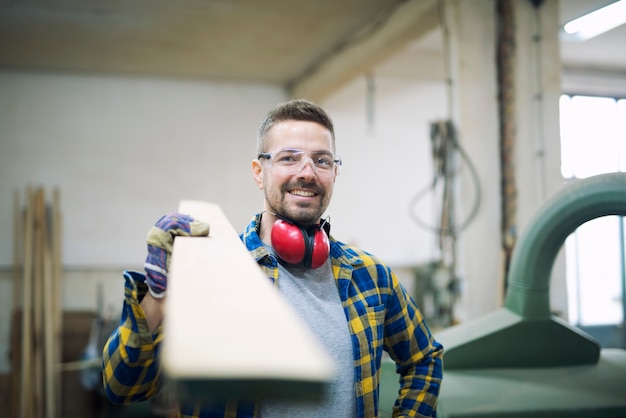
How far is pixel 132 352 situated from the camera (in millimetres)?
1214

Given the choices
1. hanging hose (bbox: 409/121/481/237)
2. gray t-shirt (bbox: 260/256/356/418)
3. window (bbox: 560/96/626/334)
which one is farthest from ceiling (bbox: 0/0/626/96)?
gray t-shirt (bbox: 260/256/356/418)

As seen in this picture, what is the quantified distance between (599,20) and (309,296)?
14.9 ft

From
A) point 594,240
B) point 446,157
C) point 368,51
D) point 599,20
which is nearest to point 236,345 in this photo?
point 446,157

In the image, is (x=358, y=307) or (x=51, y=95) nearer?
(x=358, y=307)

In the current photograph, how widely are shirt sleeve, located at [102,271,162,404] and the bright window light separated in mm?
4488

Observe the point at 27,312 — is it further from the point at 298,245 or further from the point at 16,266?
the point at 298,245

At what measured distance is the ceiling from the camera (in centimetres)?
436

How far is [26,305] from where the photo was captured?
550cm

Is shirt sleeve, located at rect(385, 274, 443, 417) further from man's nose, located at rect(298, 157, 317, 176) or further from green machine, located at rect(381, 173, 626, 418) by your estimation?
man's nose, located at rect(298, 157, 317, 176)

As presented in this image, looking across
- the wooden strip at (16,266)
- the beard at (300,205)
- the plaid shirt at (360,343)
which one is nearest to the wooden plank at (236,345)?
the plaid shirt at (360,343)

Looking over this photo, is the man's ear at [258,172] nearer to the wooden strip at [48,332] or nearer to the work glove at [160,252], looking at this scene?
the work glove at [160,252]

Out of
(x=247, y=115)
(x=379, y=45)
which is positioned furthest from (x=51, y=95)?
(x=379, y=45)

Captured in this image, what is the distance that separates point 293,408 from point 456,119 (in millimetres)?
2620

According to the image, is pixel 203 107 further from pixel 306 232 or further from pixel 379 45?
pixel 306 232
